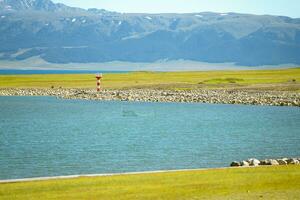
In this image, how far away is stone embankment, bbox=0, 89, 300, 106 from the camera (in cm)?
8650

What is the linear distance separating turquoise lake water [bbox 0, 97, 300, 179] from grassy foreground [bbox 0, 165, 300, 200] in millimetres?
5928

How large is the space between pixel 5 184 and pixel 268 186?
9021 millimetres

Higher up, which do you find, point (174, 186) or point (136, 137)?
point (174, 186)

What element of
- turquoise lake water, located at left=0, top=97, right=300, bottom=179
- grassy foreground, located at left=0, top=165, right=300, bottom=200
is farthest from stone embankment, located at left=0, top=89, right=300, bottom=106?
grassy foreground, located at left=0, top=165, right=300, bottom=200

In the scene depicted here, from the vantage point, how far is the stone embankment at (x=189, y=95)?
86.5 metres

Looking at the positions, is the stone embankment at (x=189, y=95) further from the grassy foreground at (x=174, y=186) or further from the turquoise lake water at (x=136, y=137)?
the grassy foreground at (x=174, y=186)

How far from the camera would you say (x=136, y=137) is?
148ft

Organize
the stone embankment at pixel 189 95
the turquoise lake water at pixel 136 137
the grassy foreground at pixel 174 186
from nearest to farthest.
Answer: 1. the grassy foreground at pixel 174 186
2. the turquoise lake water at pixel 136 137
3. the stone embankment at pixel 189 95

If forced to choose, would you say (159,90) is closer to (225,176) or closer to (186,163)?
(186,163)

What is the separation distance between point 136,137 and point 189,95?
50222 mm

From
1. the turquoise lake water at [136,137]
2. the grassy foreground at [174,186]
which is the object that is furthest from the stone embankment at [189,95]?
the grassy foreground at [174,186]

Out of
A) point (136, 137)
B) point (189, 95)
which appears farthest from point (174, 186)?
point (189, 95)

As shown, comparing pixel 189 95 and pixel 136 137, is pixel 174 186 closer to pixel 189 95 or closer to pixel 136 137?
pixel 136 137

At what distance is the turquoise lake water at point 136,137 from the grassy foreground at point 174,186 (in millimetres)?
5928
